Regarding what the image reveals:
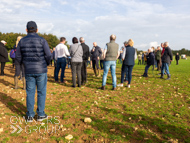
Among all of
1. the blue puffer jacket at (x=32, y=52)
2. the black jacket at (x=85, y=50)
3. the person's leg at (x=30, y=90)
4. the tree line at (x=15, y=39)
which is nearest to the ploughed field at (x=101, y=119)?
the person's leg at (x=30, y=90)

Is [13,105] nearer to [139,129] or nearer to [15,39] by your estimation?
[139,129]

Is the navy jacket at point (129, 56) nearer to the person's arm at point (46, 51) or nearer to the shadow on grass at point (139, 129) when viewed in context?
the shadow on grass at point (139, 129)

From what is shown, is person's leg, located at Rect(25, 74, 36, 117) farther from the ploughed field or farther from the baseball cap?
the baseball cap

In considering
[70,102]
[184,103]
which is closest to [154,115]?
[184,103]

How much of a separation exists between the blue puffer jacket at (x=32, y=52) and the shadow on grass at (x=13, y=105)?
5.36 feet

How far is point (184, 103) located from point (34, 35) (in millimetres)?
5982

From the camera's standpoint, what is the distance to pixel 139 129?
156 inches

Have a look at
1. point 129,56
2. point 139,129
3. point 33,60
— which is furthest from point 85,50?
point 139,129

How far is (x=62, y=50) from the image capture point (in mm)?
8484

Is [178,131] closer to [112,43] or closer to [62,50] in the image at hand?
[112,43]

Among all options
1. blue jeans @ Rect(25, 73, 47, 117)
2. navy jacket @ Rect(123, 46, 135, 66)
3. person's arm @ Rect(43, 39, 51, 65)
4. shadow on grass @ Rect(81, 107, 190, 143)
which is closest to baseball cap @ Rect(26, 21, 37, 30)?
person's arm @ Rect(43, 39, 51, 65)

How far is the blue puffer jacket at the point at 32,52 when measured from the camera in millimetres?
4023

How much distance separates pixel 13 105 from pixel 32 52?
252cm

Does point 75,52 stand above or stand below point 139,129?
above
